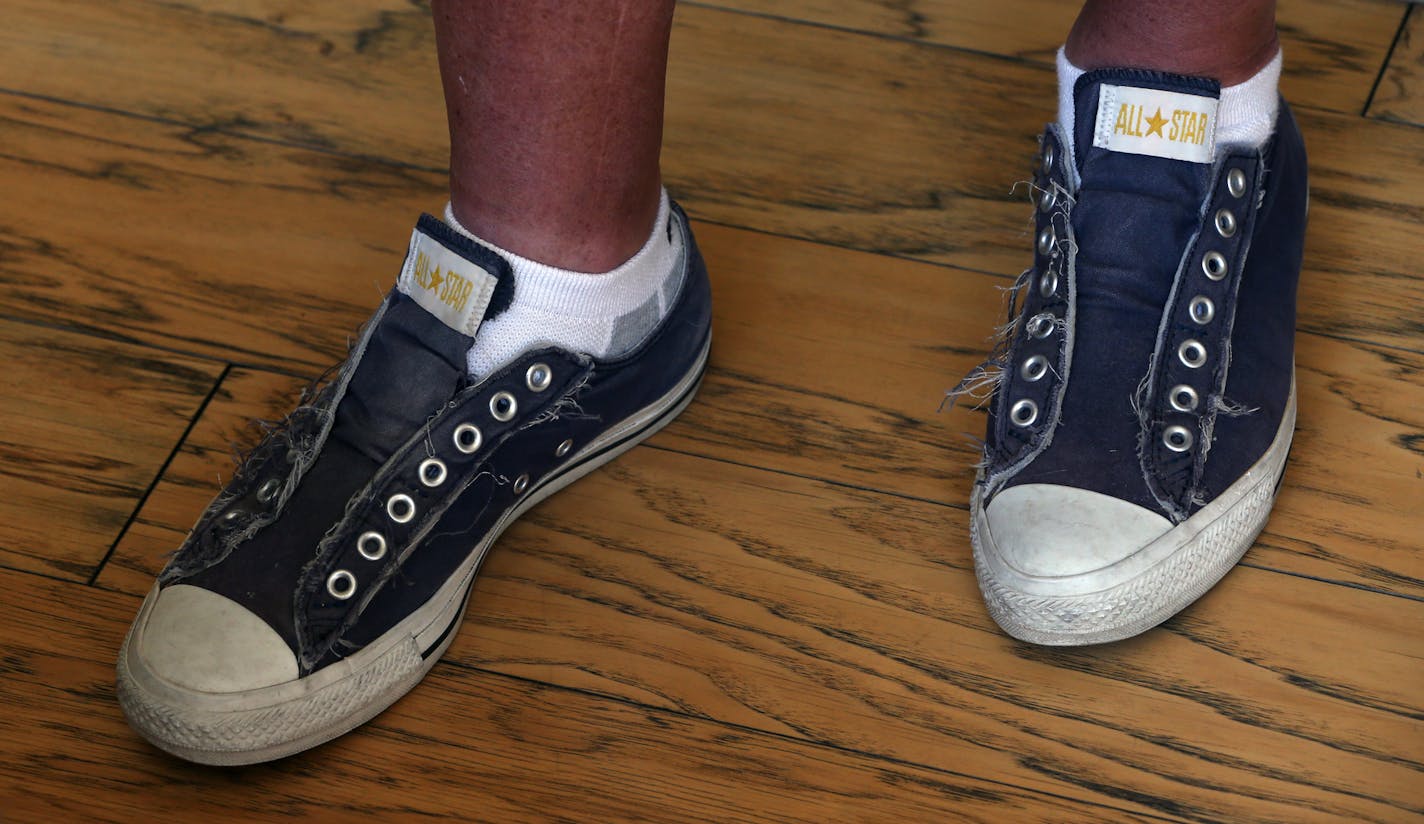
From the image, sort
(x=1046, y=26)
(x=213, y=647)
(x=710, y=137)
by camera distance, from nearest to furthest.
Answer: (x=213, y=647)
(x=710, y=137)
(x=1046, y=26)

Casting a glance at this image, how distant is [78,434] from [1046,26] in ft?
3.19

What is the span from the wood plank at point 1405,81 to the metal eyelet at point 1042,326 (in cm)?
57

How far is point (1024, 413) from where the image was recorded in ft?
2.82

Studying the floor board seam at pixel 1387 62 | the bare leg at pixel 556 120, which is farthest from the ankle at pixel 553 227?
the floor board seam at pixel 1387 62

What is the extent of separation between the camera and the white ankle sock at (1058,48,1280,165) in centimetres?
90

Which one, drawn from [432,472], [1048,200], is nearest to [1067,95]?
[1048,200]

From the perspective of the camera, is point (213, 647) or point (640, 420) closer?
point (213, 647)

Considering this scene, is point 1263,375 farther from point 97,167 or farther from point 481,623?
point 97,167

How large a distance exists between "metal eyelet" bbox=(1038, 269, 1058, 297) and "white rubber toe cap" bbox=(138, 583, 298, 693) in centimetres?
54

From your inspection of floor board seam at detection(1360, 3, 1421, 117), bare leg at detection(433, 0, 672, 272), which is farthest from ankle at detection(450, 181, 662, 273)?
floor board seam at detection(1360, 3, 1421, 117)

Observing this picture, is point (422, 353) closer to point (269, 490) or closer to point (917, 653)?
point (269, 490)

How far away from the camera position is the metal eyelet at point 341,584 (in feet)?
2.53

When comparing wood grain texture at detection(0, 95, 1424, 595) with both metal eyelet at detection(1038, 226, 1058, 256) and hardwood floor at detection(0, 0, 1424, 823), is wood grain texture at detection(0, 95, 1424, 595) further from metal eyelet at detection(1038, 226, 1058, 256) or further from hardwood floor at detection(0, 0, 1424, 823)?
metal eyelet at detection(1038, 226, 1058, 256)

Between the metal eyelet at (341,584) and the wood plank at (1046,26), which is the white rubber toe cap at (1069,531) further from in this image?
the wood plank at (1046,26)
